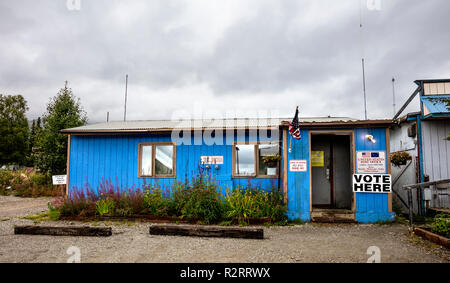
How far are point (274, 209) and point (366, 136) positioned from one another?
3242 mm

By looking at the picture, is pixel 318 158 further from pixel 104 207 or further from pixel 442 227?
pixel 104 207

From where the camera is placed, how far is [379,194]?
25.5 ft

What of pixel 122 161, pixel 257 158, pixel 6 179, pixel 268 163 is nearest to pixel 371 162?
pixel 268 163

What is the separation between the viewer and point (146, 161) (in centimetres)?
930

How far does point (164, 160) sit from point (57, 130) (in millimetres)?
8318

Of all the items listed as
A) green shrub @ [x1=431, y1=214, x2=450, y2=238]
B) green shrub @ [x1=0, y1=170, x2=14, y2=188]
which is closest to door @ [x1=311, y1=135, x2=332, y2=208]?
green shrub @ [x1=431, y1=214, x2=450, y2=238]

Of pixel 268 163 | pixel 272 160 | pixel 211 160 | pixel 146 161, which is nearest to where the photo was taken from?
pixel 272 160

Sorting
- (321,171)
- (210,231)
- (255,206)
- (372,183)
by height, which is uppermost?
(321,171)

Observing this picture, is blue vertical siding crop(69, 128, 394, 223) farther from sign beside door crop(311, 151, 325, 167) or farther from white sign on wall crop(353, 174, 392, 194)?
sign beside door crop(311, 151, 325, 167)

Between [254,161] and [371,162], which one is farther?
[254,161]

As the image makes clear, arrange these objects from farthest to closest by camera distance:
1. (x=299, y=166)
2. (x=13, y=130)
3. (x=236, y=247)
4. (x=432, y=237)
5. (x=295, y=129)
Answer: (x=13, y=130) → (x=299, y=166) → (x=295, y=129) → (x=432, y=237) → (x=236, y=247)

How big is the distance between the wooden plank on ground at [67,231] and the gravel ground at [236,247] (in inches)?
6.2

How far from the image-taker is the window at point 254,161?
341 inches
